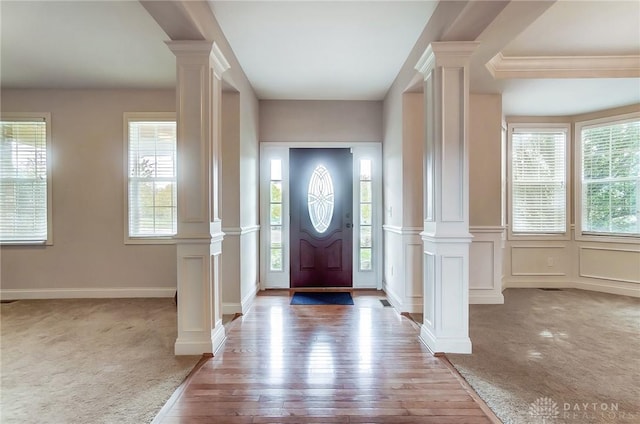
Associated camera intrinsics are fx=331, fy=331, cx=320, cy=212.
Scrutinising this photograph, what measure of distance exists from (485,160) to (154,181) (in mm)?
4170

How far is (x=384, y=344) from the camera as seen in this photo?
9.09 feet

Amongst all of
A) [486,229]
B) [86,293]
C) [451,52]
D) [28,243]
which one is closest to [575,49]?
[451,52]

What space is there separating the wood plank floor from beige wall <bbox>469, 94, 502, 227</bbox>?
1697mm

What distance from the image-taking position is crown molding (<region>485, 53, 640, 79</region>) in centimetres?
345

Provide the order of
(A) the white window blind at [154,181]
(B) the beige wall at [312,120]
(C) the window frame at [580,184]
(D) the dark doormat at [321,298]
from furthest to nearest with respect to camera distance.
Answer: (B) the beige wall at [312,120] < (C) the window frame at [580,184] < (A) the white window blind at [154,181] < (D) the dark doormat at [321,298]

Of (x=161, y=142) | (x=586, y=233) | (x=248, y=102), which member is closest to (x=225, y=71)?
(x=248, y=102)

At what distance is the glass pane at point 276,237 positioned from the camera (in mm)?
4801

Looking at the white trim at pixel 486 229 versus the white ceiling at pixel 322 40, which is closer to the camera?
the white ceiling at pixel 322 40

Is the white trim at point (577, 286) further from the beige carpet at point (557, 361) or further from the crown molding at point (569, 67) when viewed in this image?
the crown molding at point (569, 67)

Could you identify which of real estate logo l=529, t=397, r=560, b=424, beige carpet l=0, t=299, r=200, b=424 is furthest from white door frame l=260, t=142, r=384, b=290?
real estate logo l=529, t=397, r=560, b=424

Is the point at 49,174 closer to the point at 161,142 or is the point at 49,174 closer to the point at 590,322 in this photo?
the point at 161,142

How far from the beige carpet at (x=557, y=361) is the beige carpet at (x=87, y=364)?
2.07 meters

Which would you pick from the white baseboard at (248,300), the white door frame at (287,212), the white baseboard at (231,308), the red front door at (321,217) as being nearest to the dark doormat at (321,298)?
the red front door at (321,217)

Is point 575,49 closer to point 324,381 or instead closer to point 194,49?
point 194,49
